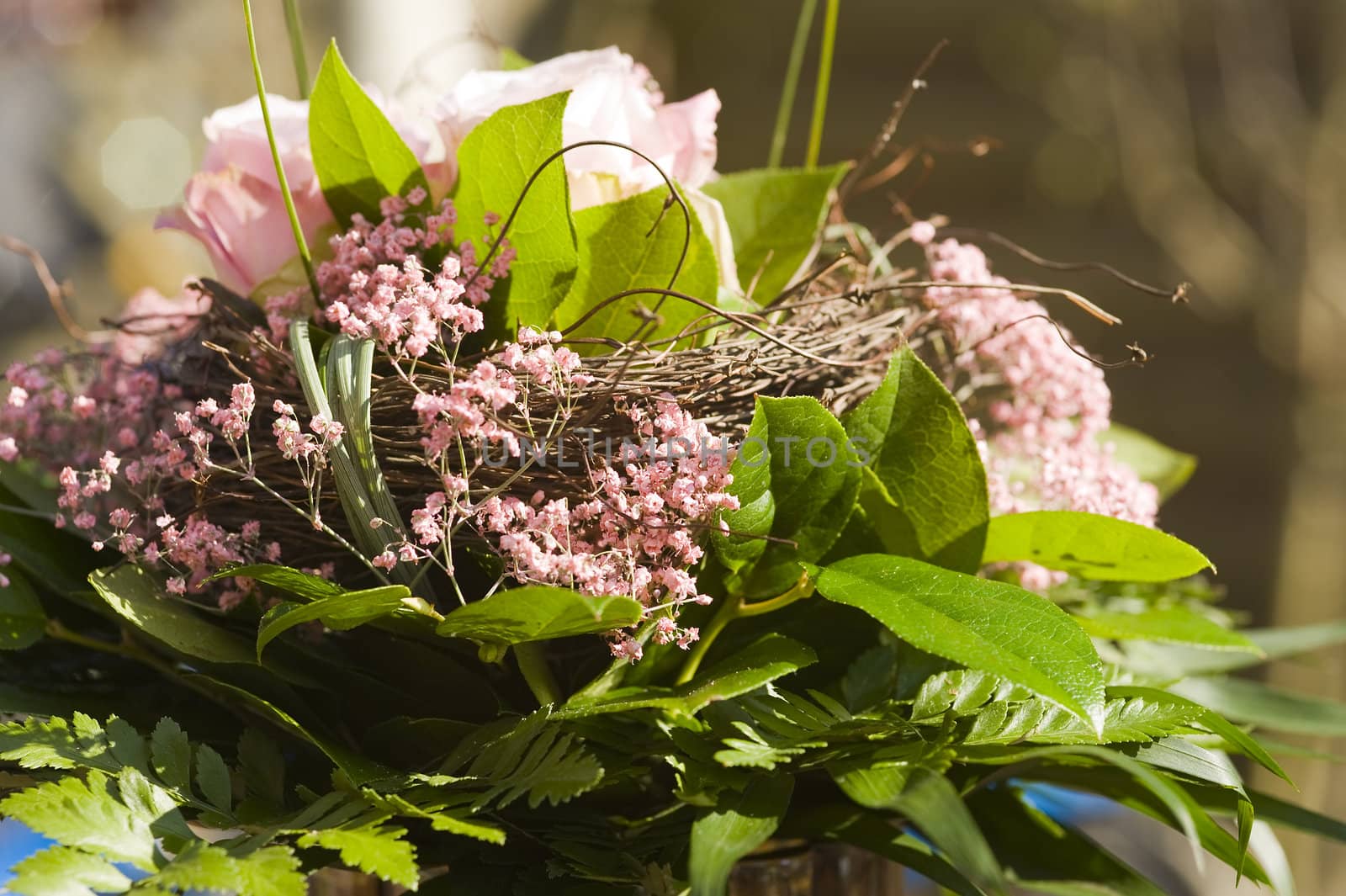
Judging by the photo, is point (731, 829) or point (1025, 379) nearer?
point (731, 829)

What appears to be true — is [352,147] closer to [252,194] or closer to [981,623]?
[252,194]

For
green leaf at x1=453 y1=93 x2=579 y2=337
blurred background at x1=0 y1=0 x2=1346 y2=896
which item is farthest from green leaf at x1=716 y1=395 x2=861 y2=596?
blurred background at x1=0 y1=0 x2=1346 y2=896

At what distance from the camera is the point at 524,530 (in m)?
0.40

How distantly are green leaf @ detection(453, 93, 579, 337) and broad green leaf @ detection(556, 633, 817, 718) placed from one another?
15cm

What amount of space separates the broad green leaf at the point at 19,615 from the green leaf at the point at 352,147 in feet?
0.68

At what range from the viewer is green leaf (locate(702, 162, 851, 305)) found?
0.53 meters

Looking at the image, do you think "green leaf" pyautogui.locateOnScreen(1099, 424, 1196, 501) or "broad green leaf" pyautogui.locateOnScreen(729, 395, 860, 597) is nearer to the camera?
"broad green leaf" pyautogui.locateOnScreen(729, 395, 860, 597)

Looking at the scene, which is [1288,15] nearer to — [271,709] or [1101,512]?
Answer: [1101,512]

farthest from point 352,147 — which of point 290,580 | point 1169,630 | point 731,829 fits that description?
point 1169,630

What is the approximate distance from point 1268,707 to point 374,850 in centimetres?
47

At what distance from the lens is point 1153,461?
65 centimetres

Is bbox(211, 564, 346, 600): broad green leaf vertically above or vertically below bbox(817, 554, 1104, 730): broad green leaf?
above

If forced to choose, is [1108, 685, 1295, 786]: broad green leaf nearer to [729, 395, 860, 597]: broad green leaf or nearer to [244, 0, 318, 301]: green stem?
[729, 395, 860, 597]: broad green leaf

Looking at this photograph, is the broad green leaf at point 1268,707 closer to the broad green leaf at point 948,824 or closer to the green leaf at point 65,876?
the broad green leaf at point 948,824
